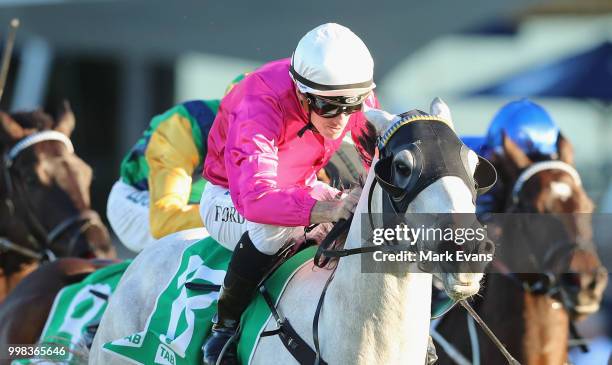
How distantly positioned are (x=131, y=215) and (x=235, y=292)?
2396mm

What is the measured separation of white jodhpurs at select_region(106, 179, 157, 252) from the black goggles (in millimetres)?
2513

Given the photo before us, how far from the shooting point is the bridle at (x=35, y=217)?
7254mm

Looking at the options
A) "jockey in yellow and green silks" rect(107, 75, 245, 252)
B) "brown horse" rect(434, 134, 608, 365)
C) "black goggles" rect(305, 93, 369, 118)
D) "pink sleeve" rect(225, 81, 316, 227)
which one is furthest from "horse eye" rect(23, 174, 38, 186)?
"black goggles" rect(305, 93, 369, 118)

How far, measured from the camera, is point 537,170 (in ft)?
20.0

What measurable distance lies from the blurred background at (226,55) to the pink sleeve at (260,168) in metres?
11.8

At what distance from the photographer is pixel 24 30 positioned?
660 inches

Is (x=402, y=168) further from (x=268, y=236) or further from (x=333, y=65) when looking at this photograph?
(x=268, y=236)

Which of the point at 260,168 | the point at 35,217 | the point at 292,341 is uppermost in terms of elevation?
the point at 260,168

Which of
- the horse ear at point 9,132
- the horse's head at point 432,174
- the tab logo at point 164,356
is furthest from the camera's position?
the horse ear at point 9,132

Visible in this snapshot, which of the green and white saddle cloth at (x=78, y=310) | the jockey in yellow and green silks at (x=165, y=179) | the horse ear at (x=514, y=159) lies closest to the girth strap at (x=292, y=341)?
the jockey in yellow and green silks at (x=165, y=179)

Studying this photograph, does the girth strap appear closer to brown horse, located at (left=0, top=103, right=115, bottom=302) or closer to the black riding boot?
the black riding boot

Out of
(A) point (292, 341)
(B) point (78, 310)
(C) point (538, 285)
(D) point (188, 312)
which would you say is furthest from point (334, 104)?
(B) point (78, 310)

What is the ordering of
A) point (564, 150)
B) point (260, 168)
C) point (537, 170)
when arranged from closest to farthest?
point (260, 168)
point (537, 170)
point (564, 150)

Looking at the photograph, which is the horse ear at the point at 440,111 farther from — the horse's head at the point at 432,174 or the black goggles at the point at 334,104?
the black goggles at the point at 334,104
